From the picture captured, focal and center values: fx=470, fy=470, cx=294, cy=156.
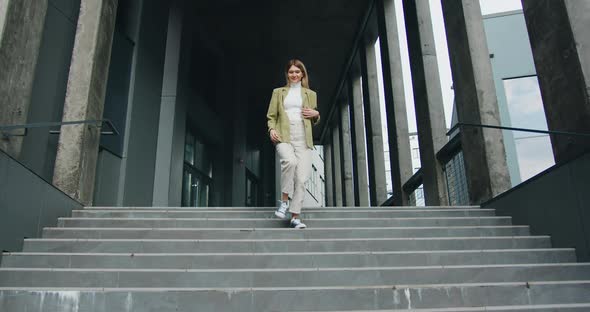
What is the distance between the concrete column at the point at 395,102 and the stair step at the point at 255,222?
6.43 m

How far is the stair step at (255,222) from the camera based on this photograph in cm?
510

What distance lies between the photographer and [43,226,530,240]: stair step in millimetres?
4652

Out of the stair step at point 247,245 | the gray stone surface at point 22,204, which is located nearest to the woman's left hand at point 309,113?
the stair step at point 247,245

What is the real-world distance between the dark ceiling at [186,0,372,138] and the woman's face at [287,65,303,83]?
9910mm

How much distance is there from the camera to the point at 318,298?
10.8 feet

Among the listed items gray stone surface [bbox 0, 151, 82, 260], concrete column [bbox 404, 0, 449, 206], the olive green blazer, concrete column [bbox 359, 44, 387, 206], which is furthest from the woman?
concrete column [bbox 359, 44, 387, 206]

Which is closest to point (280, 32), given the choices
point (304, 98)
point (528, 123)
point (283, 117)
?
point (528, 123)

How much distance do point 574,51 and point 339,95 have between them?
17650 mm

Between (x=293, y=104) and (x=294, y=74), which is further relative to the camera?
(x=294, y=74)

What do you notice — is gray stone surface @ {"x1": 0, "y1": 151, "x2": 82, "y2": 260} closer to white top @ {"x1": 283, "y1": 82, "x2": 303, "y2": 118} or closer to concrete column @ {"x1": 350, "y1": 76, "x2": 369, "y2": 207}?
white top @ {"x1": 283, "y1": 82, "x2": 303, "y2": 118}

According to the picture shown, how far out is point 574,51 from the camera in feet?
15.1

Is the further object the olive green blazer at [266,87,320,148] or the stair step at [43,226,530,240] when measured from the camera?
the olive green blazer at [266,87,320,148]

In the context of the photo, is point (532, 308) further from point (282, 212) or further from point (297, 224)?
point (282, 212)

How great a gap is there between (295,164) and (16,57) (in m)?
3.35
